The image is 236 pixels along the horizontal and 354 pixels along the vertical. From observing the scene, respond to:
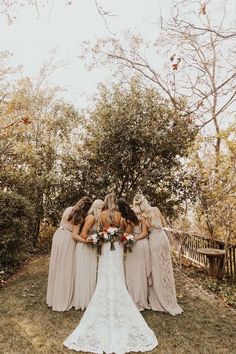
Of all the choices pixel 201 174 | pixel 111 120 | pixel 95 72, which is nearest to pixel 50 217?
pixel 111 120

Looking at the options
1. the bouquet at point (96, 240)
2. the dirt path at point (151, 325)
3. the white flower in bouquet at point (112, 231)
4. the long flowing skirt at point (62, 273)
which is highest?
the white flower in bouquet at point (112, 231)

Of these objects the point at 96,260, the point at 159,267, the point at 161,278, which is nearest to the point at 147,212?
the point at 159,267

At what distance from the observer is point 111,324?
5.64 meters

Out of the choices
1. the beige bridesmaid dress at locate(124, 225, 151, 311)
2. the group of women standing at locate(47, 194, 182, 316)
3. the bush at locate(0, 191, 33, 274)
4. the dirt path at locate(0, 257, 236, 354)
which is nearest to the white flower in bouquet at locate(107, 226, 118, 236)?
the group of women standing at locate(47, 194, 182, 316)

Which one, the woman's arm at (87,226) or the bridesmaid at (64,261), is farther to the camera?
the woman's arm at (87,226)

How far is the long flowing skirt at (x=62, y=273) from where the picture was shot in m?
7.21

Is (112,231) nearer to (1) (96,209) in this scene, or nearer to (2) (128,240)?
(2) (128,240)

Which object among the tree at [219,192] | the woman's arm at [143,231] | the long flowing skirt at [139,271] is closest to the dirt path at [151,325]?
the long flowing skirt at [139,271]

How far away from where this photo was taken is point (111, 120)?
13812 mm

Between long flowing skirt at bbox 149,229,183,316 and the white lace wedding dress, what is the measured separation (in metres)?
0.92

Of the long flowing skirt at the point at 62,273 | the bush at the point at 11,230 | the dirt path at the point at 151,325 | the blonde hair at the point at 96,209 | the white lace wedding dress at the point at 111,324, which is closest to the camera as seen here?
the white lace wedding dress at the point at 111,324

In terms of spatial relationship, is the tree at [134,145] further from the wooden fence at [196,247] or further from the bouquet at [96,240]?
the bouquet at [96,240]

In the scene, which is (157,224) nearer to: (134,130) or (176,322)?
(176,322)

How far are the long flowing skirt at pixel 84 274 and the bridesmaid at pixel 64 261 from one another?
129mm
